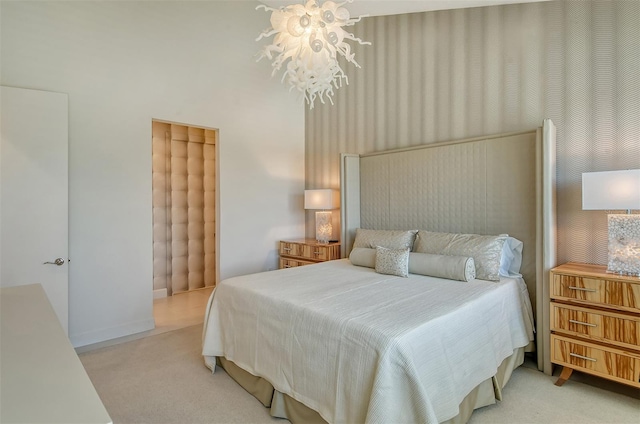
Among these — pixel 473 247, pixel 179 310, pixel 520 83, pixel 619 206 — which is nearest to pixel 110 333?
pixel 179 310

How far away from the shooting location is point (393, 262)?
9.59ft

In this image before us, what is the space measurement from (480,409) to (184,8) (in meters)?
4.65

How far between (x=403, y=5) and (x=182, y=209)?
13.3 ft

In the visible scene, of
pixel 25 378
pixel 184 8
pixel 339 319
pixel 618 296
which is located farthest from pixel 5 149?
pixel 618 296

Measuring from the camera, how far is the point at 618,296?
222cm

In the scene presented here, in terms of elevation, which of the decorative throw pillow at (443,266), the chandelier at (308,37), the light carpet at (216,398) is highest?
the chandelier at (308,37)

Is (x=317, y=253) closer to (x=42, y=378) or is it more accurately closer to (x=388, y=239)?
(x=388, y=239)

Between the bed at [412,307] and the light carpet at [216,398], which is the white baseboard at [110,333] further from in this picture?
the bed at [412,307]

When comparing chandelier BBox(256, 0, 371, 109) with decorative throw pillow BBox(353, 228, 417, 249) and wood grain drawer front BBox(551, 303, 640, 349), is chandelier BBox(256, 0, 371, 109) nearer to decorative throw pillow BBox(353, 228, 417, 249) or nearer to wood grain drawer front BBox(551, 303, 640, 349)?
decorative throw pillow BBox(353, 228, 417, 249)

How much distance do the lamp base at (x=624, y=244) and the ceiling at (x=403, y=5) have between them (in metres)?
2.03

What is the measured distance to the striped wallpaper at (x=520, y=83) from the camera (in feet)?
8.60

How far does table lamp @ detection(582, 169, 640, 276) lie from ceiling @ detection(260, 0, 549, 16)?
1.77 meters

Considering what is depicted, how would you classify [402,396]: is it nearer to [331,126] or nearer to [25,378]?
[25,378]

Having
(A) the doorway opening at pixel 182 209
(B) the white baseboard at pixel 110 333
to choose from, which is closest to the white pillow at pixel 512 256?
(B) the white baseboard at pixel 110 333
